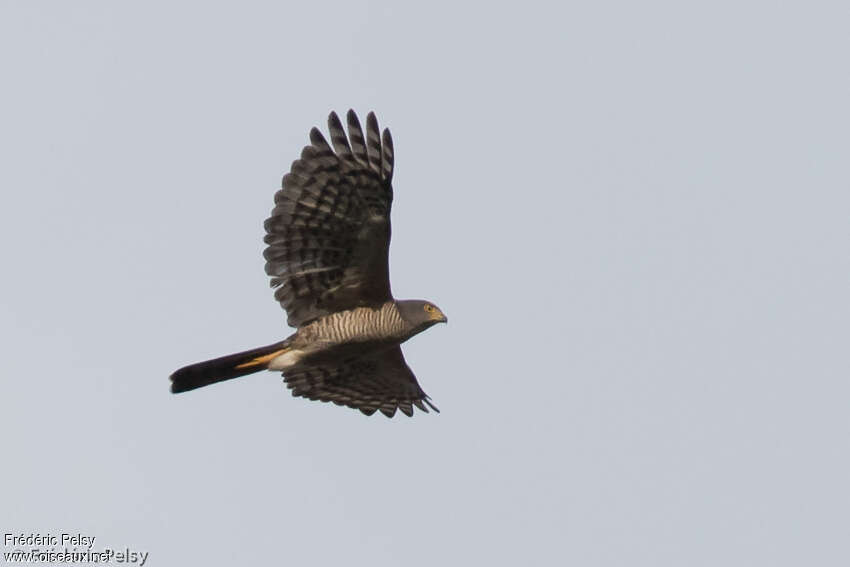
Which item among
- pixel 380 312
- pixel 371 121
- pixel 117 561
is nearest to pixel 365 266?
Result: pixel 380 312

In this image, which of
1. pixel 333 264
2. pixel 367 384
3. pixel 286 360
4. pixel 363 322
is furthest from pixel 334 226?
pixel 367 384

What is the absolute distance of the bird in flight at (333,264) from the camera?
1477 cm

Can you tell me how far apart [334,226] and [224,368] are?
74.7 inches

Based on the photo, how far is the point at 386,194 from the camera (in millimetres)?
14781

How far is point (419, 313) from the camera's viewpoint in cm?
1554

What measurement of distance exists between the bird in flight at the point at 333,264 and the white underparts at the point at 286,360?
0.03 feet

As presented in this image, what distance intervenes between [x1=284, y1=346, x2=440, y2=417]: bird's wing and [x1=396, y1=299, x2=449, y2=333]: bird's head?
3.06 feet

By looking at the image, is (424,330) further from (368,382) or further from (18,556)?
(18,556)

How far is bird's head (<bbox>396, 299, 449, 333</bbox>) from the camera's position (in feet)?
50.9

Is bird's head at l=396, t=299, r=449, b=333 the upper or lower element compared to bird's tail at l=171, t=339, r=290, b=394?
upper

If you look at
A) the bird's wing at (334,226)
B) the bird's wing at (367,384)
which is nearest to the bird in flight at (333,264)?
the bird's wing at (334,226)

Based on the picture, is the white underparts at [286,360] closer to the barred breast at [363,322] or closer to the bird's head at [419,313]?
the barred breast at [363,322]

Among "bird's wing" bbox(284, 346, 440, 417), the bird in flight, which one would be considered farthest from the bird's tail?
"bird's wing" bbox(284, 346, 440, 417)

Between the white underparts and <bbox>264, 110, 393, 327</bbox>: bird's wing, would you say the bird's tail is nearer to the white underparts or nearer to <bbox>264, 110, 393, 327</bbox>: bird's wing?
the white underparts
